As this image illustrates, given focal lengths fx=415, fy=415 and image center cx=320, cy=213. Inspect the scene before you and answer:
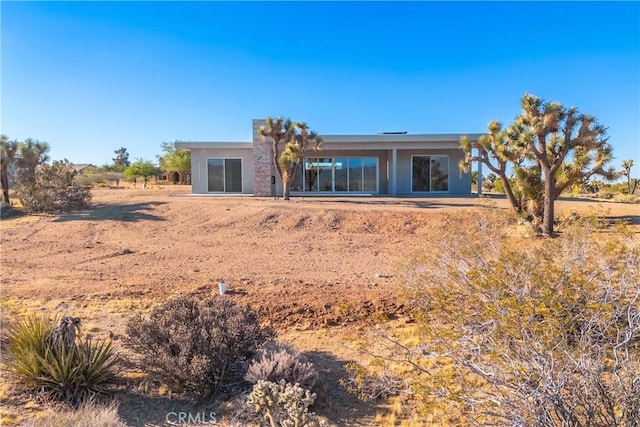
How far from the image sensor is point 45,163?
21.7m

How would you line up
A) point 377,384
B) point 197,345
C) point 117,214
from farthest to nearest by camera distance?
point 117,214
point 197,345
point 377,384

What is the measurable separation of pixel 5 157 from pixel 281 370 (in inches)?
926

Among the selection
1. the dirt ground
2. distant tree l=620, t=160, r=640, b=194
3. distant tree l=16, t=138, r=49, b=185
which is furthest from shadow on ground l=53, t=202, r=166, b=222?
distant tree l=620, t=160, r=640, b=194

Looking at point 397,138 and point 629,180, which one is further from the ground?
point 397,138

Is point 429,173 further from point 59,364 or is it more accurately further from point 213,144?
point 59,364

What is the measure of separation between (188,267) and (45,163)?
56.3 feet

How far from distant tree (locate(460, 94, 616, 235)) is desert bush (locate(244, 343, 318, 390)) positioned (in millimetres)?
10369

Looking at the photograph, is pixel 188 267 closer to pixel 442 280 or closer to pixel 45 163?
pixel 442 280

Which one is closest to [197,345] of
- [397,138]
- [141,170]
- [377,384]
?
[377,384]

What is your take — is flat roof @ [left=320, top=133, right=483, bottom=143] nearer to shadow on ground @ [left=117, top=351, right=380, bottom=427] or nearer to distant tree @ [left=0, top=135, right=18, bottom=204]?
distant tree @ [left=0, top=135, right=18, bottom=204]

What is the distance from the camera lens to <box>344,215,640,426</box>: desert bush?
275 cm

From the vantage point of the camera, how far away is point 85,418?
3533 millimetres

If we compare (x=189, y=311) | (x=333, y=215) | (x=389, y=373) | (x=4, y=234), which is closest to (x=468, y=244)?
(x=389, y=373)

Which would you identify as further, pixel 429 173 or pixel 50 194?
pixel 429 173
